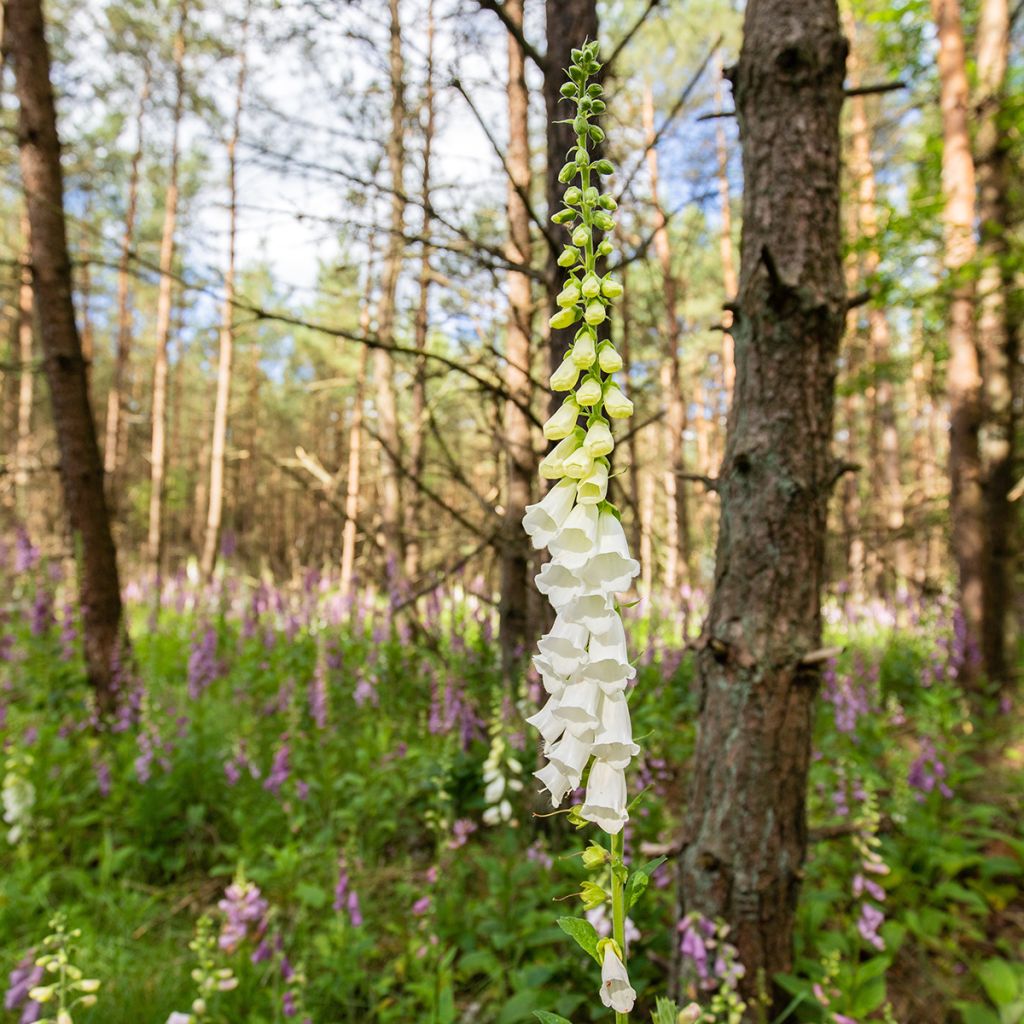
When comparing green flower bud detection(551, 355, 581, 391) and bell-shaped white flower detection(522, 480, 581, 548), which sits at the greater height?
green flower bud detection(551, 355, 581, 391)

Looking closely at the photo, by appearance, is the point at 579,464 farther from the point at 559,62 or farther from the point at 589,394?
the point at 559,62

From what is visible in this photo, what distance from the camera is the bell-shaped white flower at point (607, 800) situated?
2.90 feet

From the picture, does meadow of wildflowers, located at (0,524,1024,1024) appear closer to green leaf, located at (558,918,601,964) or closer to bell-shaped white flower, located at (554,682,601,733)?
green leaf, located at (558,918,601,964)

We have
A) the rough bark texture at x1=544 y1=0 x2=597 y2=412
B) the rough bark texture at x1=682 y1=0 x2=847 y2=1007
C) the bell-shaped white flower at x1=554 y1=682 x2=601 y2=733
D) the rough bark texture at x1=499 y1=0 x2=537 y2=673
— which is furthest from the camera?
the rough bark texture at x1=499 y1=0 x2=537 y2=673

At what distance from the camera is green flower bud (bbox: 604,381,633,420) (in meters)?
0.93

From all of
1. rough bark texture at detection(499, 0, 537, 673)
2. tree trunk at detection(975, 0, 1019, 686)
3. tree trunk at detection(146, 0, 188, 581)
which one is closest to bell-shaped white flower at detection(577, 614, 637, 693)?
rough bark texture at detection(499, 0, 537, 673)

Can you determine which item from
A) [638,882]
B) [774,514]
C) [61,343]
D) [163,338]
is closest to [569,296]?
[638,882]

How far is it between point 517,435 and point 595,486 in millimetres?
3631

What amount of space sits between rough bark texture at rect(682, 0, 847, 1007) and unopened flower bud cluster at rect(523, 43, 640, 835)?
1411 mm

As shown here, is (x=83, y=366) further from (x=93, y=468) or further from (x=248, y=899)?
(x=248, y=899)

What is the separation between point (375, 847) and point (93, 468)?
12.1ft

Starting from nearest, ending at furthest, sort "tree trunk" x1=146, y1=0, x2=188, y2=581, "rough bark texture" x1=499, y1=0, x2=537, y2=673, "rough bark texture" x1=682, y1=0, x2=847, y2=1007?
"rough bark texture" x1=682, y1=0, x2=847, y2=1007 < "rough bark texture" x1=499, y1=0, x2=537, y2=673 < "tree trunk" x1=146, y1=0, x2=188, y2=581

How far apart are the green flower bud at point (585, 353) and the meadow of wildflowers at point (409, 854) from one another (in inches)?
32.3

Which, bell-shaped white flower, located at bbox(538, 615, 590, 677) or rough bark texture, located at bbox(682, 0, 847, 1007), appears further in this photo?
rough bark texture, located at bbox(682, 0, 847, 1007)
